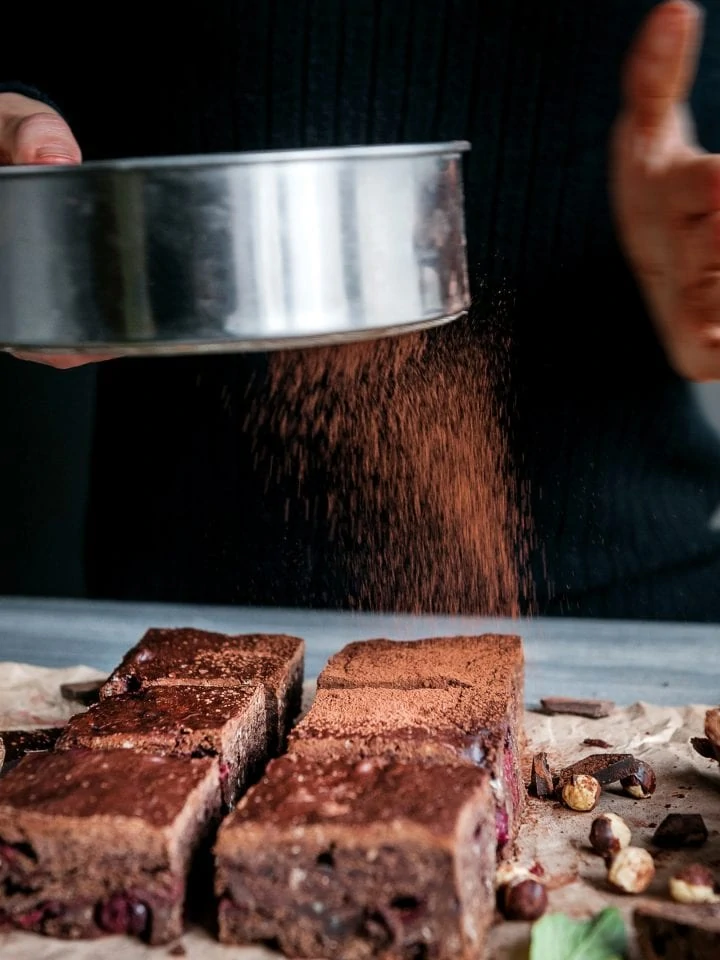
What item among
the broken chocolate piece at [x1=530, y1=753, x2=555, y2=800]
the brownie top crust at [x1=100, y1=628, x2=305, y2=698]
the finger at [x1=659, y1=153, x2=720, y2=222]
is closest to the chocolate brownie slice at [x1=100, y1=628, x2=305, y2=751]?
the brownie top crust at [x1=100, y1=628, x2=305, y2=698]

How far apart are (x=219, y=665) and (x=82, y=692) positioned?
517 millimetres

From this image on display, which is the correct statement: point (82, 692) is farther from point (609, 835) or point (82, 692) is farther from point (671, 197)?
point (671, 197)

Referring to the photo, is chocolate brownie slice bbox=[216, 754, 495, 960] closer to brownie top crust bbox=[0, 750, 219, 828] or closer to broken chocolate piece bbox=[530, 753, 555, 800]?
brownie top crust bbox=[0, 750, 219, 828]

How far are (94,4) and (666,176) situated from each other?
62.3 inches

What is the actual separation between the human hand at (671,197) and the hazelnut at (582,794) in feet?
2.53

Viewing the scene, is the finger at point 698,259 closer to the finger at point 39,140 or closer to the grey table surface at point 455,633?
the finger at point 39,140

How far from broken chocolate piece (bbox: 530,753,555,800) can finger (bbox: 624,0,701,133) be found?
122cm

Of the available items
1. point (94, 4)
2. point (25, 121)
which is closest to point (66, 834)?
point (25, 121)

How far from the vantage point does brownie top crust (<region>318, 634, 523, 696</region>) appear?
2.29m

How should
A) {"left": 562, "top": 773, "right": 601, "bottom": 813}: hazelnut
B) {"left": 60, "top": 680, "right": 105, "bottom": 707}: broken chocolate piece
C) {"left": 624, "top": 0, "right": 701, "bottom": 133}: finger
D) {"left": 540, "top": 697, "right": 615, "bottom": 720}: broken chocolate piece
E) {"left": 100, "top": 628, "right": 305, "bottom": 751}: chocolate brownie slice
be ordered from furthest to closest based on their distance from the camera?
{"left": 60, "top": 680, "right": 105, "bottom": 707}: broken chocolate piece → {"left": 540, "top": 697, "right": 615, "bottom": 720}: broken chocolate piece → {"left": 100, "top": 628, "right": 305, "bottom": 751}: chocolate brownie slice → {"left": 562, "top": 773, "right": 601, "bottom": 813}: hazelnut → {"left": 624, "top": 0, "right": 701, "bottom": 133}: finger

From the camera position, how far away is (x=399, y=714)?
2.09 metres

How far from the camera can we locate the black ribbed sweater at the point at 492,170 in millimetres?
2691

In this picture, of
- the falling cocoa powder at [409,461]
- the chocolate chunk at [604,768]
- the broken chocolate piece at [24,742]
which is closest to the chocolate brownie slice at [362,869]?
the chocolate chunk at [604,768]

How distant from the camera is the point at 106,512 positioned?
10.4 feet
